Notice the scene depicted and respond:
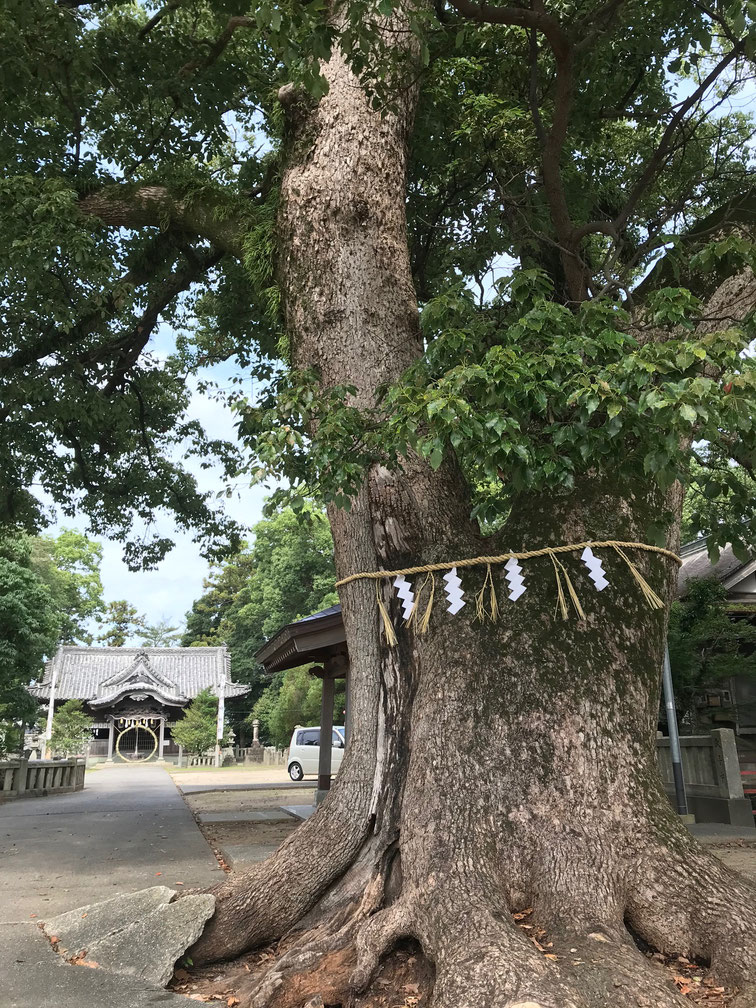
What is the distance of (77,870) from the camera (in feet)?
23.9

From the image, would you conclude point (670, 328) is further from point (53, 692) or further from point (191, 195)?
point (53, 692)

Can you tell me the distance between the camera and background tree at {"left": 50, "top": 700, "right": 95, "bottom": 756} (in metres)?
30.1

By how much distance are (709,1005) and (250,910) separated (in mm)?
2412

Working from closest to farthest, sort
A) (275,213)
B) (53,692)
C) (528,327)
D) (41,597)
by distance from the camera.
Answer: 1. (528,327)
2. (275,213)
3. (41,597)
4. (53,692)

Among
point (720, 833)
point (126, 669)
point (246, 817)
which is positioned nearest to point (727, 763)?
point (720, 833)

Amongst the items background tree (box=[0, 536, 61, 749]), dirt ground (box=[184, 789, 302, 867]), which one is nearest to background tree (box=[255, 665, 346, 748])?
dirt ground (box=[184, 789, 302, 867])

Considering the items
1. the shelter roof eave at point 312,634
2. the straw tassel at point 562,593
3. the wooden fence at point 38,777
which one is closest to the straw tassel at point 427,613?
the straw tassel at point 562,593

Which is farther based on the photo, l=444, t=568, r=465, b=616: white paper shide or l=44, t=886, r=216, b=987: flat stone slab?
l=444, t=568, r=465, b=616: white paper shide

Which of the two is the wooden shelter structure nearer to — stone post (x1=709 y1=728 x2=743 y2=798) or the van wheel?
stone post (x1=709 y1=728 x2=743 y2=798)

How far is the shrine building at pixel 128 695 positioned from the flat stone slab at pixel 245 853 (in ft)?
98.8

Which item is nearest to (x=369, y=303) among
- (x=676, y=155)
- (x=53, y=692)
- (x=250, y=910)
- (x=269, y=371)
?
(x=250, y=910)

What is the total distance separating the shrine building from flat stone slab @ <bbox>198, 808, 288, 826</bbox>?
83.3ft

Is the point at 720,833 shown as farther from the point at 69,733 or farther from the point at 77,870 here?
the point at 69,733

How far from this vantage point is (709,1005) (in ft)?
10.3
